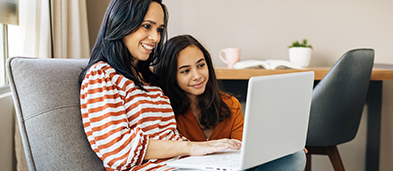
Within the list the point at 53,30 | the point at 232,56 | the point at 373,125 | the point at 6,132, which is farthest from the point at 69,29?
the point at 373,125

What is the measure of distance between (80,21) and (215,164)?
145cm

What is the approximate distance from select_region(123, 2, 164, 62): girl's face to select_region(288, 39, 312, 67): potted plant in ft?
4.03

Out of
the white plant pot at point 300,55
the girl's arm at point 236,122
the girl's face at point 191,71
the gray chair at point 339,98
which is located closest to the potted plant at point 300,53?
the white plant pot at point 300,55

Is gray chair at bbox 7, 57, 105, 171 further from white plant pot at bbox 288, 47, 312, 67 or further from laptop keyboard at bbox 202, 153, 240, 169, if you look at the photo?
white plant pot at bbox 288, 47, 312, 67

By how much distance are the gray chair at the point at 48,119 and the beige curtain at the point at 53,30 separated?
32cm

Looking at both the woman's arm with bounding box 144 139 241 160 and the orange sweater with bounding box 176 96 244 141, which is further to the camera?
the orange sweater with bounding box 176 96 244 141

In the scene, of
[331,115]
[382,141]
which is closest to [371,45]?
[382,141]

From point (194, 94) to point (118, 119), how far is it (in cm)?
48

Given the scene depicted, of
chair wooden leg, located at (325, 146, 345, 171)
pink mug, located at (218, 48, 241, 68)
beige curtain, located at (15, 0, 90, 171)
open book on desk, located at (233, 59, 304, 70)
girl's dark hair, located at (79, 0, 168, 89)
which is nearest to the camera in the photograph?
girl's dark hair, located at (79, 0, 168, 89)

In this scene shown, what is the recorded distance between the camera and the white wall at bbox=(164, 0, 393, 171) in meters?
2.46

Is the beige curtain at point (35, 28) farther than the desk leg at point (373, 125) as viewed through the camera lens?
No

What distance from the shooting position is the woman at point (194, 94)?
1.43 metres

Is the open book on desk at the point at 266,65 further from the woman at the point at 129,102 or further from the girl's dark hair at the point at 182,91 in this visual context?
the woman at the point at 129,102

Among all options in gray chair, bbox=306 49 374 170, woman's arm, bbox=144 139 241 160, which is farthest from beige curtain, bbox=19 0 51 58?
gray chair, bbox=306 49 374 170
